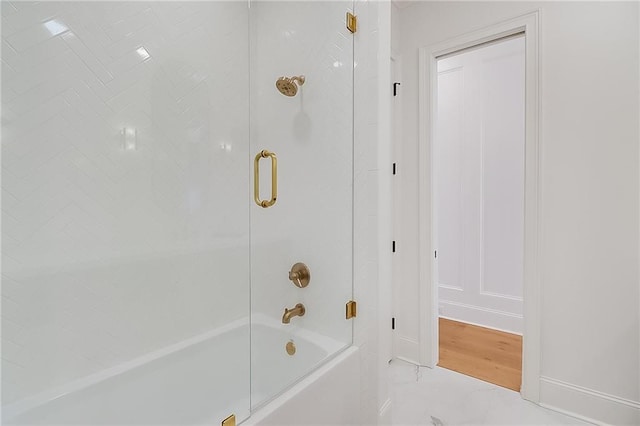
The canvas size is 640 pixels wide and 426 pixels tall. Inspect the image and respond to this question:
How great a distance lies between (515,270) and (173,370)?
9.09 feet

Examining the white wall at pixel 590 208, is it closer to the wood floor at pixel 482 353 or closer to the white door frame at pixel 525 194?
the white door frame at pixel 525 194

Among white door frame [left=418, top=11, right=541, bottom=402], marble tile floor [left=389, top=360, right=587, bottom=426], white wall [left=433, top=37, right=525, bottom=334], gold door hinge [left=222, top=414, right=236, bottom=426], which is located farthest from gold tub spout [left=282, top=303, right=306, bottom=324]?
white wall [left=433, top=37, right=525, bottom=334]

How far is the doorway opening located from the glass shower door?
55.9 inches

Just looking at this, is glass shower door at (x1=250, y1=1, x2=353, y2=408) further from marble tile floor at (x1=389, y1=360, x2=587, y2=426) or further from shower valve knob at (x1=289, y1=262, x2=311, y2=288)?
marble tile floor at (x1=389, y1=360, x2=587, y2=426)

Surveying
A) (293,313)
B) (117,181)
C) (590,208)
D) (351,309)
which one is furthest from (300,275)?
(590,208)

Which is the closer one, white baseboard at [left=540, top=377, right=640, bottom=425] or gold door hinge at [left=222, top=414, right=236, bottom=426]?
→ gold door hinge at [left=222, top=414, right=236, bottom=426]

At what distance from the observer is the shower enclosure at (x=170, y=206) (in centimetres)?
130

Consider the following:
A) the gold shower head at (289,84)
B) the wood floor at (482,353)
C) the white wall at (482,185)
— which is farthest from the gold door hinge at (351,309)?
the white wall at (482,185)

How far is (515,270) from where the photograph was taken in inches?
115

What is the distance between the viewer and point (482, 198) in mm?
3057

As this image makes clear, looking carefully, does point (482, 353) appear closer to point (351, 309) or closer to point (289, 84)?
point (351, 309)

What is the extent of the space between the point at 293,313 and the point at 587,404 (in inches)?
65.3

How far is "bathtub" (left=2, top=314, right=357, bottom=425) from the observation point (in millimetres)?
1258

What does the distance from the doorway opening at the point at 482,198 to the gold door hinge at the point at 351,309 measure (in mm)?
1420
